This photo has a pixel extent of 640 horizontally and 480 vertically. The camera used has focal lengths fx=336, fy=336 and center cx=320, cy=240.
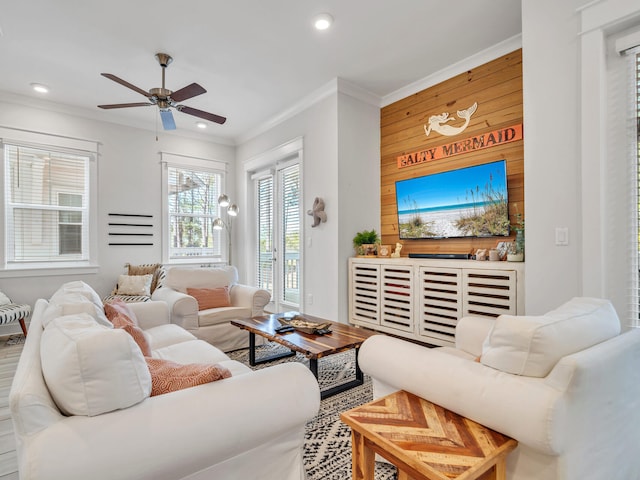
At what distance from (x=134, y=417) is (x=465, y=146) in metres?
3.63

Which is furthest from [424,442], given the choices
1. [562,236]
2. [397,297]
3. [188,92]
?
[188,92]

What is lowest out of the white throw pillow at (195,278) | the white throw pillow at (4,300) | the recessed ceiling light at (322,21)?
the white throw pillow at (4,300)

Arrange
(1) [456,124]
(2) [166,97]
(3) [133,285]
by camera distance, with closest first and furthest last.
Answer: (2) [166,97], (1) [456,124], (3) [133,285]

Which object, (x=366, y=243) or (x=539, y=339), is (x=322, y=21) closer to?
(x=366, y=243)

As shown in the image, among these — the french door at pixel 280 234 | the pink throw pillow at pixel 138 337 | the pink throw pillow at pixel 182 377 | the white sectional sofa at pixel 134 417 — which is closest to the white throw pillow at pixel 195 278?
the french door at pixel 280 234

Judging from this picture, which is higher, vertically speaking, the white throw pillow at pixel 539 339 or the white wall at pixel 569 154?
the white wall at pixel 569 154

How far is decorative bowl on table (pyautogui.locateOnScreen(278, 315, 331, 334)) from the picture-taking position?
8.63 feet

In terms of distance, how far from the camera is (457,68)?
3.60 m

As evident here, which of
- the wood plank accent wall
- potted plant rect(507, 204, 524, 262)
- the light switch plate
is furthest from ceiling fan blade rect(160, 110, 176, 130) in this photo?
the light switch plate

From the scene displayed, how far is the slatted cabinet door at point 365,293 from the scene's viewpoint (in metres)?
3.79

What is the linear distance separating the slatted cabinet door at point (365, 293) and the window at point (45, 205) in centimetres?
373

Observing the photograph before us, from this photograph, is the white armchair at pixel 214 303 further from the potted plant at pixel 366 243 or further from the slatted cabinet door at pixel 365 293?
the potted plant at pixel 366 243

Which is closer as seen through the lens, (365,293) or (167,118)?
(167,118)

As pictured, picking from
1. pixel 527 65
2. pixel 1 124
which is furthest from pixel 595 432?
pixel 1 124
